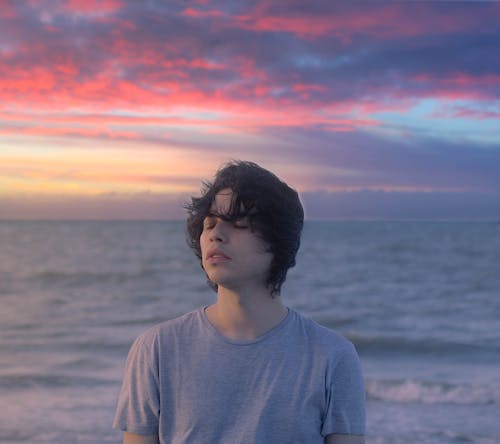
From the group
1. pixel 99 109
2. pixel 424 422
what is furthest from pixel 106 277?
pixel 424 422

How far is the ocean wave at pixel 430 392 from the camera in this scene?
507cm

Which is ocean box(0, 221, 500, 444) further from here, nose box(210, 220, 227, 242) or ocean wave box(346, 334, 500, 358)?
nose box(210, 220, 227, 242)

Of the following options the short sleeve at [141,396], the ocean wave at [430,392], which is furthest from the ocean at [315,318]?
the short sleeve at [141,396]

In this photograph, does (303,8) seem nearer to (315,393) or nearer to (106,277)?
(315,393)

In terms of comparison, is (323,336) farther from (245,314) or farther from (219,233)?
(219,233)

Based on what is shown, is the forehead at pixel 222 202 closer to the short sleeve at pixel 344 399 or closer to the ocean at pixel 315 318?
the short sleeve at pixel 344 399

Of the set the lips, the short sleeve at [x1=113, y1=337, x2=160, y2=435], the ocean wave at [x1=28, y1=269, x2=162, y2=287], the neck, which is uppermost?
the lips

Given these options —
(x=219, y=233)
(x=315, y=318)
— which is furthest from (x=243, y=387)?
(x=315, y=318)

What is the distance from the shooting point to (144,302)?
11.5m

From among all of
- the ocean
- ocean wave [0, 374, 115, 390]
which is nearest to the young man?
the ocean

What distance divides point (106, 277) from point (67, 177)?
186 inches

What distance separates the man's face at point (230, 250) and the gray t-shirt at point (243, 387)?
99 millimetres

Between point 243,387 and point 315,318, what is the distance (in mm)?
8952

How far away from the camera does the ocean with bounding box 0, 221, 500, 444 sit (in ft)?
15.0
